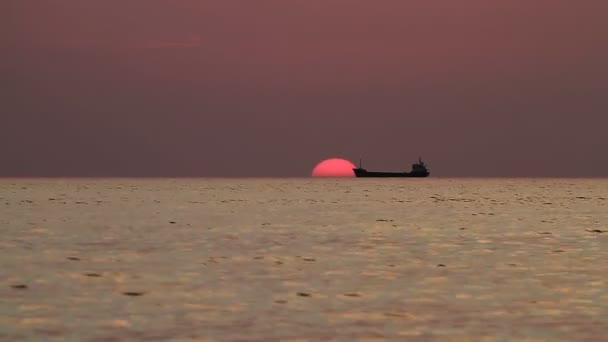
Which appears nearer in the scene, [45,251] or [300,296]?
[300,296]

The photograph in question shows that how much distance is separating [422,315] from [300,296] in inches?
153

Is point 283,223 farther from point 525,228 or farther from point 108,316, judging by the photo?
point 108,316

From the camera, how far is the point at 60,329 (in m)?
17.7

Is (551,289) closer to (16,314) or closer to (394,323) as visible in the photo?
(394,323)

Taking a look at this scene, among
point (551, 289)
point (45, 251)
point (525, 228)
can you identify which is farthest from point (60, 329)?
point (525, 228)

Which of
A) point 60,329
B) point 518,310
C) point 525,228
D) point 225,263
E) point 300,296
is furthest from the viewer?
point 525,228

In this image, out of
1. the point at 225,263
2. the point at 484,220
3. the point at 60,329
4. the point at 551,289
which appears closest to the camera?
the point at 60,329

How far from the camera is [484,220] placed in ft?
200

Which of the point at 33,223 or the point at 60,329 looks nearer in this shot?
the point at 60,329

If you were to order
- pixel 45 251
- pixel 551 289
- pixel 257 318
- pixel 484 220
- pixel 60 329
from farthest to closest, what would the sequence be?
1. pixel 484 220
2. pixel 45 251
3. pixel 551 289
4. pixel 257 318
5. pixel 60 329

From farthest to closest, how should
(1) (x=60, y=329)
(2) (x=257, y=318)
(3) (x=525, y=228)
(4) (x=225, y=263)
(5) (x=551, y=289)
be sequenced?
1. (3) (x=525, y=228)
2. (4) (x=225, y=263)
3. (5) (x=551, y=289)
4. (2) (x=257, y=318)
5. (1) (x=60, y=329)

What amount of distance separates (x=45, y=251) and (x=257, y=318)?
18478 mm

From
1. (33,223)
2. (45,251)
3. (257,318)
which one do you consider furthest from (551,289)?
(33,223)

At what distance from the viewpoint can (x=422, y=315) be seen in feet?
63.9
